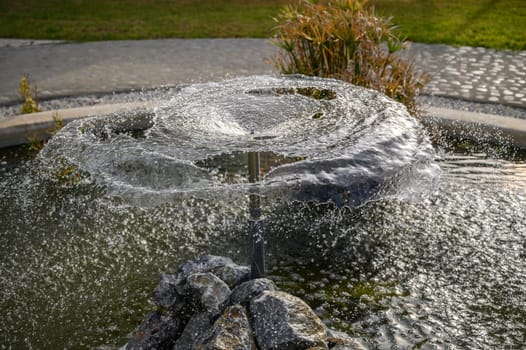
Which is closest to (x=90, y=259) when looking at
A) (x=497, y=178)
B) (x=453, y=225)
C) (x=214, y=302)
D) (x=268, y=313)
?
(x=214, y=302)

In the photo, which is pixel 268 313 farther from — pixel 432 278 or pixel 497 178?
pixel 497 178

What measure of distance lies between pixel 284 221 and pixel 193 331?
1.79 m

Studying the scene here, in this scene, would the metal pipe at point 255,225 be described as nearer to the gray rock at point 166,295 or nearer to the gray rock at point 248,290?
the gray rock at point 248,290

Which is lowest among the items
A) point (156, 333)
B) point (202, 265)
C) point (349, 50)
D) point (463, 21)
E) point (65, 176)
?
point (463, 21)

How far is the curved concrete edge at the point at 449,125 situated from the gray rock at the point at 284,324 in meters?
3.47

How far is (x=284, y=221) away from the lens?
5352 mm

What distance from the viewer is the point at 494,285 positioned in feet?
14.6

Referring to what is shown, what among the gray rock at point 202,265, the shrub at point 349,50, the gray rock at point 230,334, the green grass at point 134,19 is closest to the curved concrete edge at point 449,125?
the shrub at point 349,50

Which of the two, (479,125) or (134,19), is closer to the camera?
(479,125)

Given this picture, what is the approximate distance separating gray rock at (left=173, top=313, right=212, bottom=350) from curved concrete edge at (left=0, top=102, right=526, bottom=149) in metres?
3.56

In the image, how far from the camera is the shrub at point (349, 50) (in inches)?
242

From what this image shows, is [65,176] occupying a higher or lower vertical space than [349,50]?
lower

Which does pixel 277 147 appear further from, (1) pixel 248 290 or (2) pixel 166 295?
(2) pixel 166 295

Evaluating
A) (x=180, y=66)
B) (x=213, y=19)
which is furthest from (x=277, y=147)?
(x=213, y=19)
